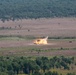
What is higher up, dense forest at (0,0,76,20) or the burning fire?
dense forest at (0,0,76,20)

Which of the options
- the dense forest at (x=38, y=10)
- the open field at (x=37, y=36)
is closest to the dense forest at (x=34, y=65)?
the open field at (x=37, y=36)

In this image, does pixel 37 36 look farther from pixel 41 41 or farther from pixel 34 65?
pixel 34 65

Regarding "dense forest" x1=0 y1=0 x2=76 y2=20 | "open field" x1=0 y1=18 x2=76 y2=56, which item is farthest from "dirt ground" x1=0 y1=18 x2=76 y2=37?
"dense forest" x1=0 y1=0 x2=76 y2=20

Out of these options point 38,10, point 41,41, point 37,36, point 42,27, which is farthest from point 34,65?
point 38,10

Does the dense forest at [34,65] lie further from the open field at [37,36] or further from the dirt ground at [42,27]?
the dirt ground at [42,27]

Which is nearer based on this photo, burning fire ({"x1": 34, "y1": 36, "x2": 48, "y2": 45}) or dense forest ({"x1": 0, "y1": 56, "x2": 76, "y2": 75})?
dense forest ({"x1": 0, "y1": 56, "x2": 76, "y2": 75})

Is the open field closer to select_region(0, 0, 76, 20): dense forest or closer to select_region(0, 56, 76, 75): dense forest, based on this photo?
select_region(0, 0, 76, 20): dense forest
